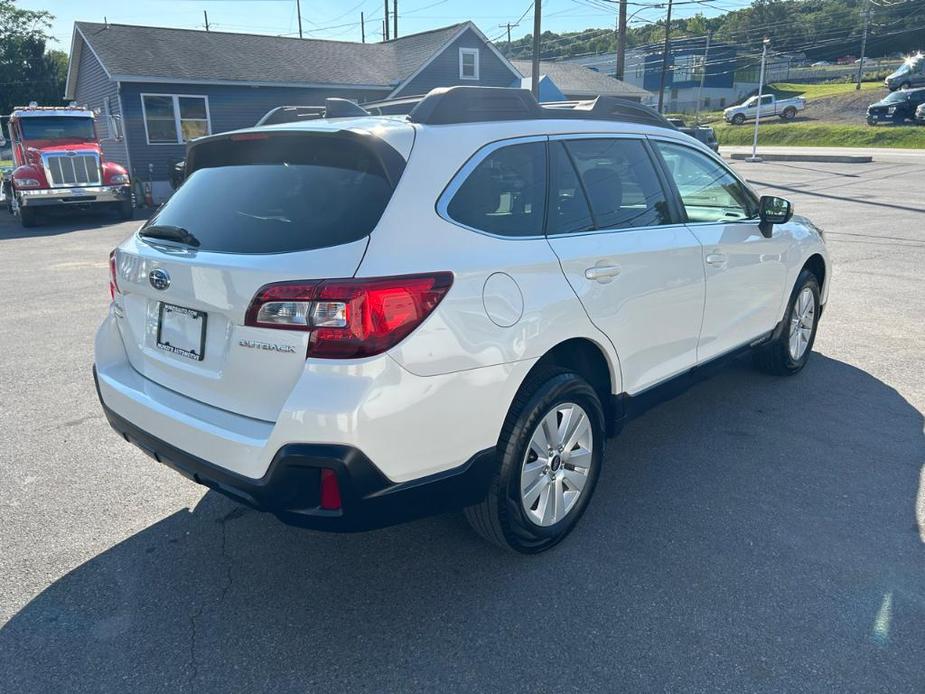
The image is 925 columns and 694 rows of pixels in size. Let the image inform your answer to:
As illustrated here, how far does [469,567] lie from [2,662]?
68.4 inches

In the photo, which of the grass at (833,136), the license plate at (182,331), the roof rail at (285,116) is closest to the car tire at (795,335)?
the roof rail at (285,116)

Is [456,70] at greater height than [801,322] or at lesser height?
greater

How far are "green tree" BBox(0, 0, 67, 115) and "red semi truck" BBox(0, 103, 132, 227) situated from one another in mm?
38949

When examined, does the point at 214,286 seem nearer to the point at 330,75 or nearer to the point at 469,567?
the point at 469,567

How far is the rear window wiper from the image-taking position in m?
2.82

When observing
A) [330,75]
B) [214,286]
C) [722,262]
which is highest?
[330,75]

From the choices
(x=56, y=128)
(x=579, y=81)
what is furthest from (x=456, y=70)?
(x=56, y=128)

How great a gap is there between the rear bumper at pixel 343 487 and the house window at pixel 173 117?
21797mm

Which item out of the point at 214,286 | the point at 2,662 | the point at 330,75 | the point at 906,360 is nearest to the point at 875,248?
the point at 906,360

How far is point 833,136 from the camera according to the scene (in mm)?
37594

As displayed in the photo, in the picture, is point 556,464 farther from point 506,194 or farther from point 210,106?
point 210,106

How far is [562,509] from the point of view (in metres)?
3.16

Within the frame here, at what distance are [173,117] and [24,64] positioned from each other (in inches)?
1510

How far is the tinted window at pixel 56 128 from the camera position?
667 inches
